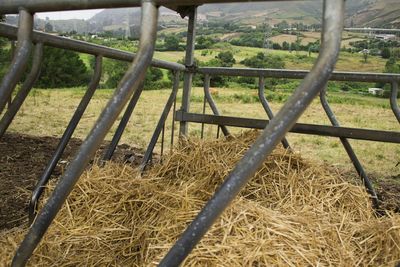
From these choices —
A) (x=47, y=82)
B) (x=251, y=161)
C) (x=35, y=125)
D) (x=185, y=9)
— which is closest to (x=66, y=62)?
(x=47, y=82)

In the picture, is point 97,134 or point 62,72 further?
point 62,72

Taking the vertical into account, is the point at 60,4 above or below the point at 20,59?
above

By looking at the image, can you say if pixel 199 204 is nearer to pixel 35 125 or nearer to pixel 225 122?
pixel 225 122

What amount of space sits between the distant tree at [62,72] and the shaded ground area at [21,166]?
17.3 ft

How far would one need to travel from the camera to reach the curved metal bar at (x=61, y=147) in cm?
179

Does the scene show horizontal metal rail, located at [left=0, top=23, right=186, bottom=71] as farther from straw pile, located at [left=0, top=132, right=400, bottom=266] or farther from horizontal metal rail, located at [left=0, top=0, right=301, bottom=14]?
straw pile, located at [left=0, top=132, right=400, bottom=266]

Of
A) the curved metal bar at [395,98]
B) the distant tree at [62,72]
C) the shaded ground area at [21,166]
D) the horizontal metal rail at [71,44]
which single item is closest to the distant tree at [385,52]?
the distant tree at [62,72]

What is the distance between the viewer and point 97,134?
977 millimetres

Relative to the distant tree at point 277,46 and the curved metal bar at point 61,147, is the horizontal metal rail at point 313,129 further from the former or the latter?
the distant tree at point 277,46

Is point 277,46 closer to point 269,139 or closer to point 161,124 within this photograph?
point 161,124

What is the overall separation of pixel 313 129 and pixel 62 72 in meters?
9.69

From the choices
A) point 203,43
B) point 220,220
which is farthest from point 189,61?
point 203,43

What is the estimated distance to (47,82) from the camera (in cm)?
1088

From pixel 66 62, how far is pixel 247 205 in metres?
10.2
